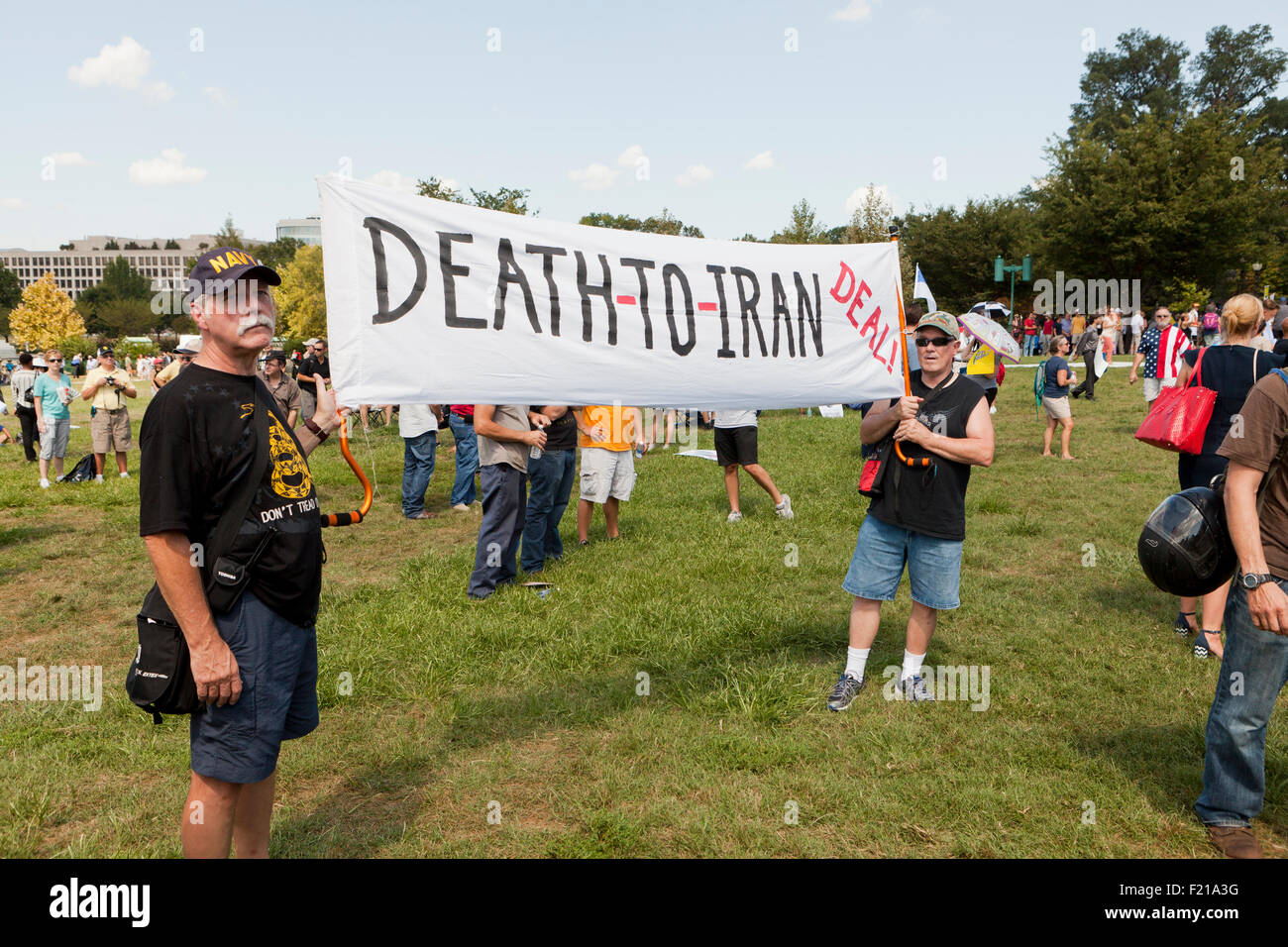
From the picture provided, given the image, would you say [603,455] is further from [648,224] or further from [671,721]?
[648,224]

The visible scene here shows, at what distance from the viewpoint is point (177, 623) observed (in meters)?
2.70

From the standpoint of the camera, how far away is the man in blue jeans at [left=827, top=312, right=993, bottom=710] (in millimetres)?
4691

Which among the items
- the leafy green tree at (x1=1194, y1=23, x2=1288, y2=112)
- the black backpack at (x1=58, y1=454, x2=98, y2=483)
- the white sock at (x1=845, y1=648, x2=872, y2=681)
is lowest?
the white sock at (x1=845, y1=648, x2=872, y2=681)

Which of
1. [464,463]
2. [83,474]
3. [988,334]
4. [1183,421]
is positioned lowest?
[83,474]

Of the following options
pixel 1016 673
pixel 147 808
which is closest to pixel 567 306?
pixel 147 808

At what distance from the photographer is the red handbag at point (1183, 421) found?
509cm

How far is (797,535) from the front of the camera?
8820 mm

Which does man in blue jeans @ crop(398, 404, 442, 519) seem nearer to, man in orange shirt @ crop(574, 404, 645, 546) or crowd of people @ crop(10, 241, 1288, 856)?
man in orange shirt @ crop(574, 404, 645, 546)

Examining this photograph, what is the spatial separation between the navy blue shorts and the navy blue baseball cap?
3.27 feet

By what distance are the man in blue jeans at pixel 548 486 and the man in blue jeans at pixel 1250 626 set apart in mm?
5034

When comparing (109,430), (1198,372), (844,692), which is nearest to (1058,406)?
(1198,372)

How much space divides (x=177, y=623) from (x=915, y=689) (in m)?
3.88

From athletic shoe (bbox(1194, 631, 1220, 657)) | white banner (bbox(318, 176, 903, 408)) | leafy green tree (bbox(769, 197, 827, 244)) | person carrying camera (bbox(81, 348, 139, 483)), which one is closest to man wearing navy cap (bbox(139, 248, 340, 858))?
white banner (bbox(318, 176, 903, 408))

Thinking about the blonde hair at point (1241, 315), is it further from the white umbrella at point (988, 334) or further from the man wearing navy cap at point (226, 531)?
the man wearing navy cap at point (226, 531)
